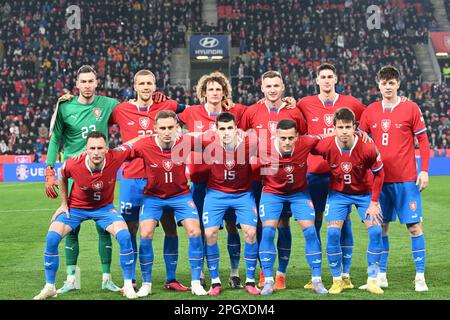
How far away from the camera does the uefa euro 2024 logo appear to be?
27453 mm

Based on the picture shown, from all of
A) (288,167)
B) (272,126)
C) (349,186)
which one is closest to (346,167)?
(349,186)

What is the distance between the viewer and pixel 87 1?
38.3 metres

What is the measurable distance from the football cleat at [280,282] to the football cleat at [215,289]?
0.62 meters

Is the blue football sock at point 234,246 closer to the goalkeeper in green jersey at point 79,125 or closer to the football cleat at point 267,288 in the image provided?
the football cleat at point 267,288

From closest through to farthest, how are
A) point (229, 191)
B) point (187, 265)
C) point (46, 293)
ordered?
1. point (46, 293)
2. point (229, 191)
3. point (187, 265)

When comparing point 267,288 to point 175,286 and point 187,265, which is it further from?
point 187,265

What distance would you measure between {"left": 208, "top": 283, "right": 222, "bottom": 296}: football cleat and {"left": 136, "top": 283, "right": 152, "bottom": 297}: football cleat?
61 centimetres

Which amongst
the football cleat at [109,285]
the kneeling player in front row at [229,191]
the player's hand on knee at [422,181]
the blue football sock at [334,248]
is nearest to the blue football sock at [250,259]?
the kneeling player in front row at [229,191]

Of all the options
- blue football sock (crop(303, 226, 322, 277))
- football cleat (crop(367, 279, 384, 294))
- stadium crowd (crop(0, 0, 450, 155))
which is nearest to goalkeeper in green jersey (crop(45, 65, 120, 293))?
blue football sock (crop(303, 226, 322, 277))

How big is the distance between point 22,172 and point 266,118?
21.3 m

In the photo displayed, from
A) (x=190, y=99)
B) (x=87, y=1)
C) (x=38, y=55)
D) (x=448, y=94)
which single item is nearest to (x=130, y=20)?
(x=87, y=1)

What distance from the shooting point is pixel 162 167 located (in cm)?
740

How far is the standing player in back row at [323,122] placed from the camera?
25.2 ft

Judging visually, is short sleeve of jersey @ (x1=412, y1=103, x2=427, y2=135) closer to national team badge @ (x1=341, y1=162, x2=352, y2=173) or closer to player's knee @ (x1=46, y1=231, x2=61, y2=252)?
national team badge @ (x1=341, y1=162, x2=352, y2=173)
